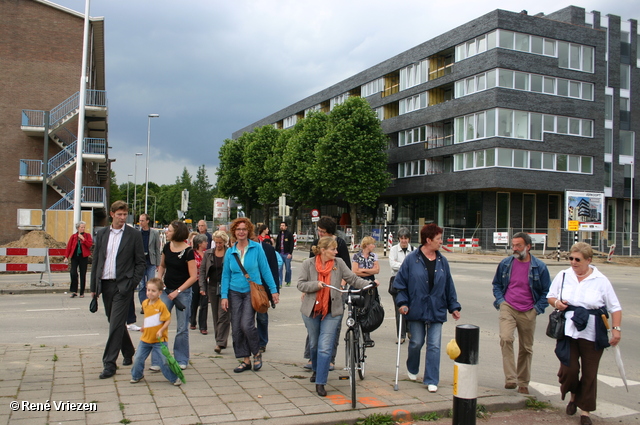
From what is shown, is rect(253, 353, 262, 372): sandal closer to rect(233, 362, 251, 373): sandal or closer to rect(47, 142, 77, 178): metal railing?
rect(233, 362, 251, 373): sandal

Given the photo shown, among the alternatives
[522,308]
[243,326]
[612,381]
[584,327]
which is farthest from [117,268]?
[612,381]

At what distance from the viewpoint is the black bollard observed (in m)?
4.11

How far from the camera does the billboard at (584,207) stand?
120 ft

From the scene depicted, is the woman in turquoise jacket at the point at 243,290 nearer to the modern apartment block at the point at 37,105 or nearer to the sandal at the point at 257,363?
the sandal at the point at 257,363

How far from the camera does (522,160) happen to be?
127ft

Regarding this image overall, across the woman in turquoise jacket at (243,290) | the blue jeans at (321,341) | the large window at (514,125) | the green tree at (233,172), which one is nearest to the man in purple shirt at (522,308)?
the blue jeans at (321,341)

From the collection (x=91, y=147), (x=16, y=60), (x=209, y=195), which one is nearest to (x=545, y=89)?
(x=91, y=147)

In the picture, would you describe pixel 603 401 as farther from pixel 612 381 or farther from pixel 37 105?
Result: pixel 37 105

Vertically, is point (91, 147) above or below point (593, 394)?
above

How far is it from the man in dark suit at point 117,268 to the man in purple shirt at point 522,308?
4.11 metres

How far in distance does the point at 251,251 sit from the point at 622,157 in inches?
1826

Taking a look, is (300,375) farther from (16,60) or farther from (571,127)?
(571,127)

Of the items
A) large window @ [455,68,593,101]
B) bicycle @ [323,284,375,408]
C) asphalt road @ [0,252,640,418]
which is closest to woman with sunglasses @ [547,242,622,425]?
asphalt road @ [0,252,640,418]

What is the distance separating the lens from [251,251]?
254 inches
